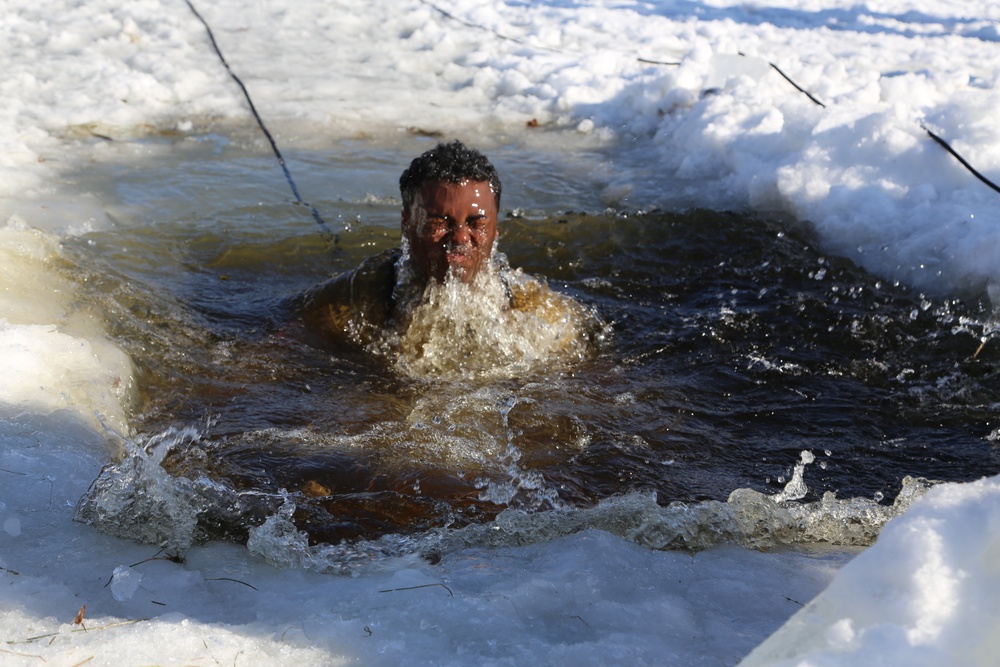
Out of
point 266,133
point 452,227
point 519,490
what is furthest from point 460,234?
point 266,133

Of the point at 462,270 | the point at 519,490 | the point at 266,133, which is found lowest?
the point at 266,133

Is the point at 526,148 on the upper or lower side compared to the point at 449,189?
lower

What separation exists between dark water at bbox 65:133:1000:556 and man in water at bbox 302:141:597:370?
0.62 feet

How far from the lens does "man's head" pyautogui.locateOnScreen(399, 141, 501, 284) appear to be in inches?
160

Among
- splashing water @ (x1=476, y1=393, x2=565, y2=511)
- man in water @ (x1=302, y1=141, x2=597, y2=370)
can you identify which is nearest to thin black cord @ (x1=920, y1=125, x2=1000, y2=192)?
man in water @ (x1=302, y1=141, x2=597, y2=370)

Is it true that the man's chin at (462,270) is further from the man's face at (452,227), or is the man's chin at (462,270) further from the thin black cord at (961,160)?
the thin black cord at (961,160)

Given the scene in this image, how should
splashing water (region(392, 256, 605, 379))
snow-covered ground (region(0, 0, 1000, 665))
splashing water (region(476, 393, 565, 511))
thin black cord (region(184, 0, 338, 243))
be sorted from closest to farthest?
snow-covered ground (region(0, 0, 1000, 665))
splashing water (region(476, 393, 565, 511))
splashing water (region(392, 256, 605, 379))
thin black cord (region(184, 0, 338, 243))

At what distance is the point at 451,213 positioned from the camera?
4070mm

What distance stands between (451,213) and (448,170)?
184mm

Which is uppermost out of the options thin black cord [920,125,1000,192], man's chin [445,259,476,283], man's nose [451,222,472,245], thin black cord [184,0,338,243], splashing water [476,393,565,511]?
thin black cord [920,125,1000,192]

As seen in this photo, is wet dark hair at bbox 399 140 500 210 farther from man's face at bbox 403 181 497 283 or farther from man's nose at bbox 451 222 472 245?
man's nose at bbox 451 222 472 245

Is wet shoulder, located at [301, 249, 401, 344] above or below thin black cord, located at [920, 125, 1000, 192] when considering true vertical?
below

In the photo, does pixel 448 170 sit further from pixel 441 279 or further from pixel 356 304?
pixel 356 304

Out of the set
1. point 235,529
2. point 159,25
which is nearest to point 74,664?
point 235,529
